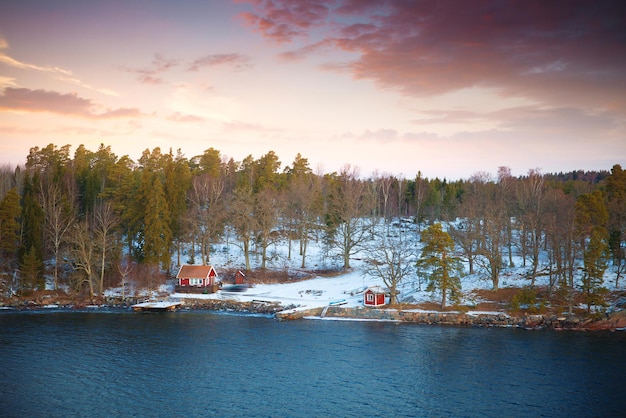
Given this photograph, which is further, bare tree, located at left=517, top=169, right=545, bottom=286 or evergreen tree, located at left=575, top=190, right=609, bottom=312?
bare tree, located at left=517, top=169, right=545, bottom=286

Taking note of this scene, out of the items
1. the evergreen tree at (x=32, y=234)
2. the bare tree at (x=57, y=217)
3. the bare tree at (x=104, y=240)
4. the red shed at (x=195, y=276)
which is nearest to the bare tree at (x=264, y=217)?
the red shed at (x=195, y=276)

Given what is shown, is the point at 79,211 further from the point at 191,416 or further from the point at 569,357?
the point at 569,357

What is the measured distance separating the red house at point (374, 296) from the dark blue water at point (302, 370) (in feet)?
Answer: 17.9

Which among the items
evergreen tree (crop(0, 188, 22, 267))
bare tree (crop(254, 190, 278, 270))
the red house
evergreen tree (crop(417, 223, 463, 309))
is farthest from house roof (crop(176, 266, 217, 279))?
evergreen tree (crop(417, 223, 463, 309))

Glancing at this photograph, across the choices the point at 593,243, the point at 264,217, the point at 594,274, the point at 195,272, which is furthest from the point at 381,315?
the point at 264,217

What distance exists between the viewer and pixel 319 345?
39.2m

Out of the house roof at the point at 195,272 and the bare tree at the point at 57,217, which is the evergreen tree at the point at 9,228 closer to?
the bare tree at the point at 57,217

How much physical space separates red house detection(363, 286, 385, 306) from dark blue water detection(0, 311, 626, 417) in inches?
214

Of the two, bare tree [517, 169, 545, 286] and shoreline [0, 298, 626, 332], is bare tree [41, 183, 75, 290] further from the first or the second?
bare tree [517, 169, 545, 286]

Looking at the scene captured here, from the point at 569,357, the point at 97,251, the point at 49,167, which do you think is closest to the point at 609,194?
the point at 569,357

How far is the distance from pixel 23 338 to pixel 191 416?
2234cm

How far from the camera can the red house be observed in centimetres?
5125

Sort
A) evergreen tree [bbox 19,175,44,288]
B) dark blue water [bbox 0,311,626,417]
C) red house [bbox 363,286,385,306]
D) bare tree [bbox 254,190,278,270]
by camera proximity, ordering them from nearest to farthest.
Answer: dark blue water [bbox 0,311,626,417]
red house [bbox 363,286,385,306]
evergreen tree [bbox 19,175,44,288]
bare tree [bbox 254,190,278,270]

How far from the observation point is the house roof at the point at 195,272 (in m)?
59.3
